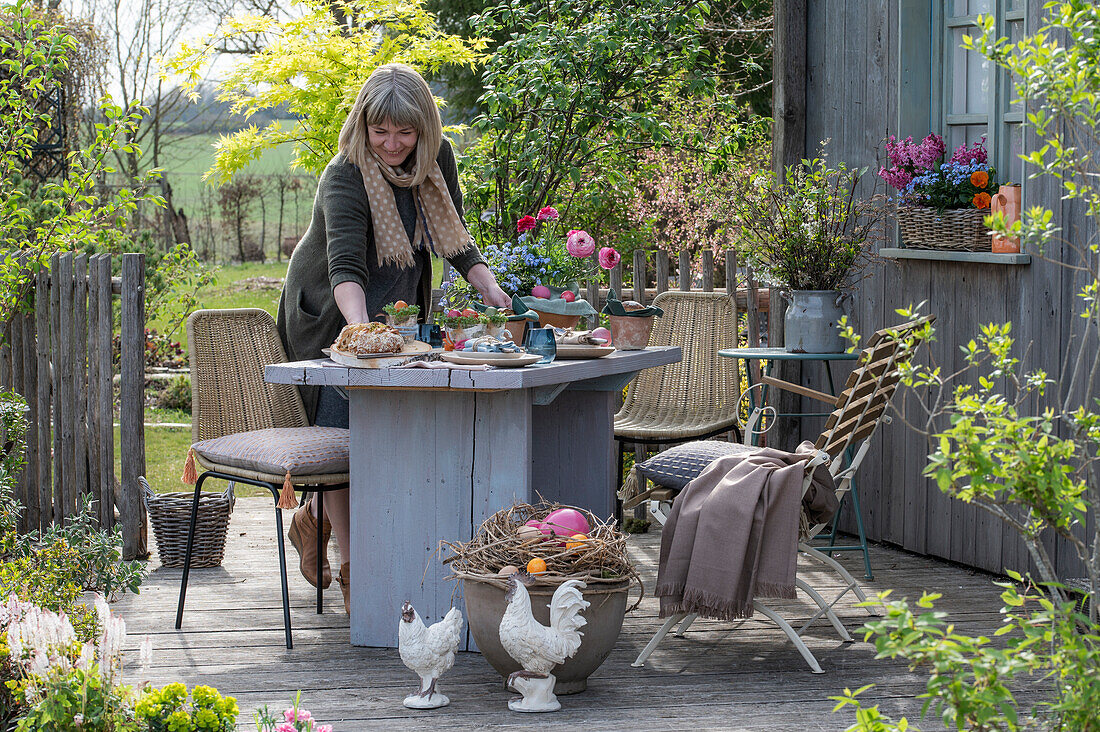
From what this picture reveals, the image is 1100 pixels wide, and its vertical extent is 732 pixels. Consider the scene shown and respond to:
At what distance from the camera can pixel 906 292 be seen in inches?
191

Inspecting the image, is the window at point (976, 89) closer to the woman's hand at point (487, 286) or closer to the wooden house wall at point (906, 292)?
the wooden house wall at point (906, 292)

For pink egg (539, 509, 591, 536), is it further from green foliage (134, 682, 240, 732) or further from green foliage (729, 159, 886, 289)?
green foliage (729, 159, 886, 289)

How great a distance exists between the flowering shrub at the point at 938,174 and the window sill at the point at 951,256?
173 millimetres

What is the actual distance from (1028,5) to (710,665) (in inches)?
96.7

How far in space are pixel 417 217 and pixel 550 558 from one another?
1381 mm

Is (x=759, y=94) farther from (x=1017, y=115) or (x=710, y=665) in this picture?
(x=710, y=665)

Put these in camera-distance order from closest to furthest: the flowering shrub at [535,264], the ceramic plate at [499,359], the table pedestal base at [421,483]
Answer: the ceramic plate at [499,359], the table pedestal base at [421,483], the flowering shrub at [535,264]

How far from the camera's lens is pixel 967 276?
4480 mm

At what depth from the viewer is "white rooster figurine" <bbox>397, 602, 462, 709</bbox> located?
3.10 metres

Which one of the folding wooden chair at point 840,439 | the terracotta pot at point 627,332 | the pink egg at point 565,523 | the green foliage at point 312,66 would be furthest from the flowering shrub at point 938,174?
the green foliage at point 312,66

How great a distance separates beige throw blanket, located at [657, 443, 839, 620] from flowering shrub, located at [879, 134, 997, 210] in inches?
60.4

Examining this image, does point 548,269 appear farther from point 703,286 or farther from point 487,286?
point 703,286

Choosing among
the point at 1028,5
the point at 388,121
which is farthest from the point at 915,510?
the point at 388,121

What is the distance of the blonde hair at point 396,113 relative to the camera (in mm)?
3684
